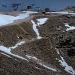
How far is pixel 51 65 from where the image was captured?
66750 millimetres

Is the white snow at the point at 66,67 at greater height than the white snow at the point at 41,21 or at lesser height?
lesser

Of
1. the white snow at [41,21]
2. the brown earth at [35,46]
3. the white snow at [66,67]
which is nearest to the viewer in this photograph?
the brown earth at [35,46]

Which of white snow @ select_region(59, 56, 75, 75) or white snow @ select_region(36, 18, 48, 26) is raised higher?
white snow @ select_region(36, 18, 48, 26)

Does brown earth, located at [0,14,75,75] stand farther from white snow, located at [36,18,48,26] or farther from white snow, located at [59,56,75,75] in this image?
white snow, located at [36,18,48,26]

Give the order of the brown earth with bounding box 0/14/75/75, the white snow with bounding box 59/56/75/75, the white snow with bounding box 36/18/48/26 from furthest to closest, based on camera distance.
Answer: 1. the white snow with bounding box 36/18/48/26
2. the white snow with bounding box 59/56/75/75
3. the brown earth with bounding box 0/14/75/75

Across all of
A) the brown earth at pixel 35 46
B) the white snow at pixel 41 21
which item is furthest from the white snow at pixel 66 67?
the white snow at pixel 41 21

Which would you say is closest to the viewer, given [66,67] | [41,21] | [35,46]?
[66,67]

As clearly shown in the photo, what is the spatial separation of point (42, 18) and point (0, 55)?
1617 inches

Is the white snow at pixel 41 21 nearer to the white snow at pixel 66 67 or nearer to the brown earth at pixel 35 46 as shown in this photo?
the brown earth at pixel 35 46

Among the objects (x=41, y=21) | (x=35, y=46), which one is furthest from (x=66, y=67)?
(x=41, y=21)

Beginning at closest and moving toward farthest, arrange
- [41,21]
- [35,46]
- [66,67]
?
[66,67] < [35,46] < [41,21]

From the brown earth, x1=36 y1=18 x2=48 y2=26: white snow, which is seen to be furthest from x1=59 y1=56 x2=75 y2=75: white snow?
x1=36 y1=18 x2=48 y2=26: white snow

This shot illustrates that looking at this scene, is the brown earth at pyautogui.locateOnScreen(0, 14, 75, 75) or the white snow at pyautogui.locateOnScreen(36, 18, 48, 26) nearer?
the brown earth at pyautogui.locateOnScreen(0, 14, 75, 75)

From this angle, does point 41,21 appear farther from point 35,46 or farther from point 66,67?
point 66,67
